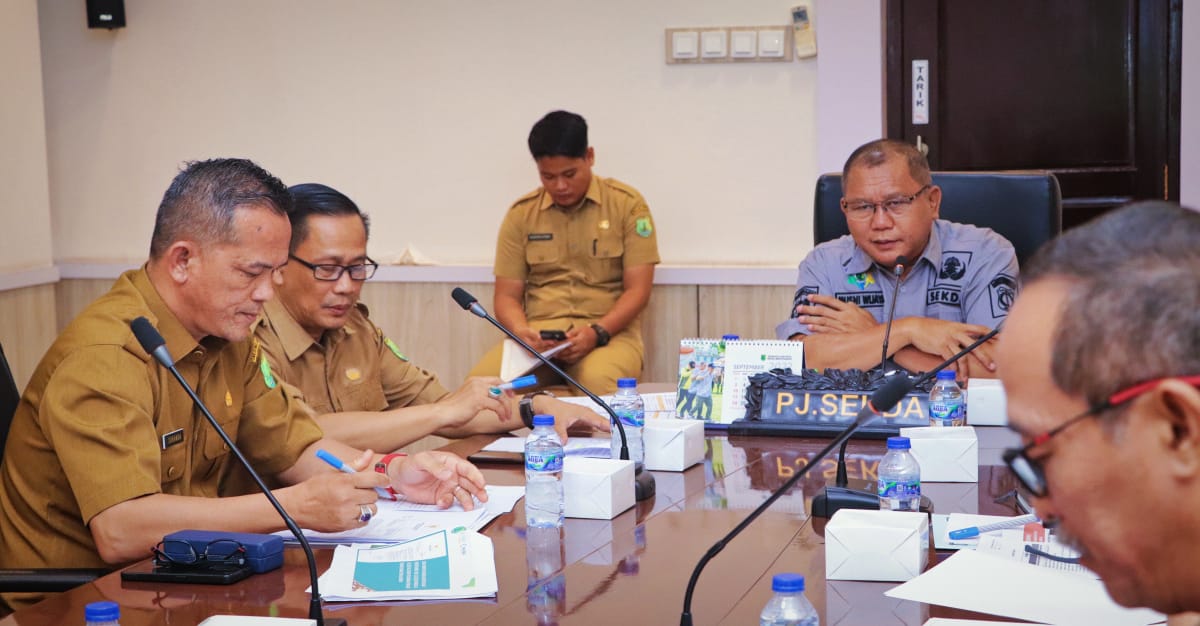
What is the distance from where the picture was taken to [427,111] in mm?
4914

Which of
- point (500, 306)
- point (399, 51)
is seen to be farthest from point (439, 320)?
point (399, 51)

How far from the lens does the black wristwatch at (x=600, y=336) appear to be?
4.27m

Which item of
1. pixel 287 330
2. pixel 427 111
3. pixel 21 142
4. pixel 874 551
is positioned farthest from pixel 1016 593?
pixel 21 142

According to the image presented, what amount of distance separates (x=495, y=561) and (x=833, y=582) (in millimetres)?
452

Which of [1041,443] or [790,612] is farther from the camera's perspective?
[790,612]

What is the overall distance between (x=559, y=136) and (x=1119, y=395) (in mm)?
3583

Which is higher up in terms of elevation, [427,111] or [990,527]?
[427,111]

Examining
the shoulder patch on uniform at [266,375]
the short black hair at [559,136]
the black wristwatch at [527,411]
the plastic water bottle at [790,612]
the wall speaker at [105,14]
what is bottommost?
the black wristwatch at [527,411]

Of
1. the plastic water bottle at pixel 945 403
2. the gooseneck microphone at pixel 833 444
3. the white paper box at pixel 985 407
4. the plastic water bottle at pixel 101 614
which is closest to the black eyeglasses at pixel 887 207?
the white paper box at pixel 985 407

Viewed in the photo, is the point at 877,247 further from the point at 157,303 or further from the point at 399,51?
the point at 399,51

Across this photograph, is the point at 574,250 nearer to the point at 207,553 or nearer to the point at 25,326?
the point at 25,326

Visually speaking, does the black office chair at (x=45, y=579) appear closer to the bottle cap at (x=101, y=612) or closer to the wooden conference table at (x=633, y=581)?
the wooden conference table at (x=633, y=581)

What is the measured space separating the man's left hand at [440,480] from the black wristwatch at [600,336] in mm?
2235

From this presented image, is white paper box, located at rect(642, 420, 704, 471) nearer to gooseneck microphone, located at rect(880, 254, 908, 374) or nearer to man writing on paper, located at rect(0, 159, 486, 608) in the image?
man writing on paper, located at rect(0, 159, 486, 608)
